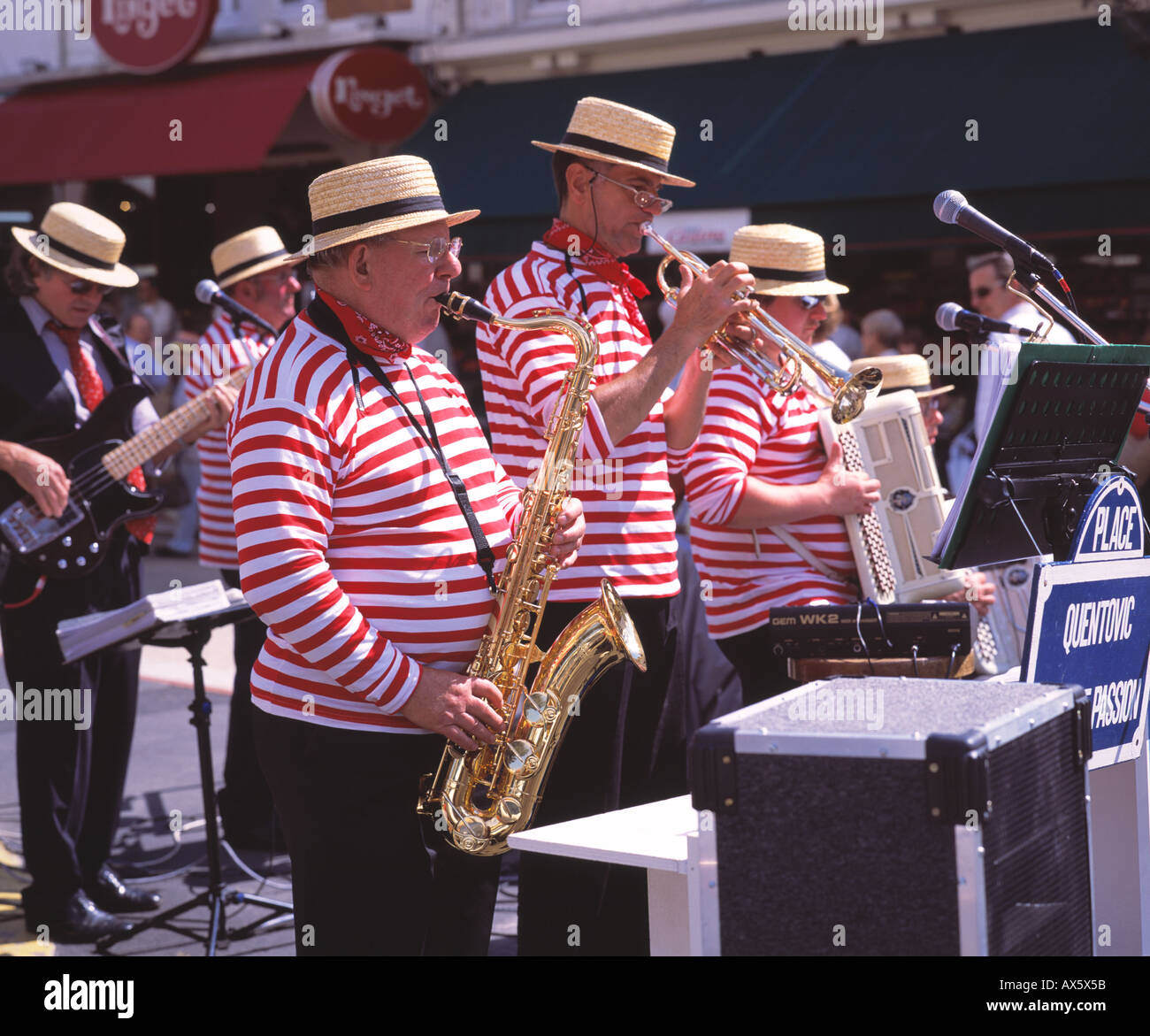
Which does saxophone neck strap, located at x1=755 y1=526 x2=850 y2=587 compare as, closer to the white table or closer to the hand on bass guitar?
the white table

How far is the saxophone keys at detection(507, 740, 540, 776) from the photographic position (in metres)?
3.23

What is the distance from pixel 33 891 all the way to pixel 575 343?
280 centimetres

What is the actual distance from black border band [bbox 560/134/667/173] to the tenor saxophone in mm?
565

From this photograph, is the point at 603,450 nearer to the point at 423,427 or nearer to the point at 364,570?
the point at 423,427

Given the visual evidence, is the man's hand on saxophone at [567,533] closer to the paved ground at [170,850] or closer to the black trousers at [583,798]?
the black trousers at [583,798]

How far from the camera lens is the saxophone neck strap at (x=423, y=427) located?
3033 mm

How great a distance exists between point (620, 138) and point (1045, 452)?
1.38 metres

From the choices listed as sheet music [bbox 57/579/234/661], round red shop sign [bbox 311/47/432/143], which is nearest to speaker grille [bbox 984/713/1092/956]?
sheet music [bbox 57/579/234/661]

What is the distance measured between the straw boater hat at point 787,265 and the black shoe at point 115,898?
2.96 metres

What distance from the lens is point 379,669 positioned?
2.87 meters

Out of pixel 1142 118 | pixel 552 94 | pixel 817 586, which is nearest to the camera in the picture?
pixel 817 586

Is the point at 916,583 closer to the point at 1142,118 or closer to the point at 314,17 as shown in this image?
the point at 1142,118

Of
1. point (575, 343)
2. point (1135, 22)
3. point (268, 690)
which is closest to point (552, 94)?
point (1135, 22)

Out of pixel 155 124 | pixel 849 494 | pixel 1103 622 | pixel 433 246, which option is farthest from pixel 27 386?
pixel 155 124
